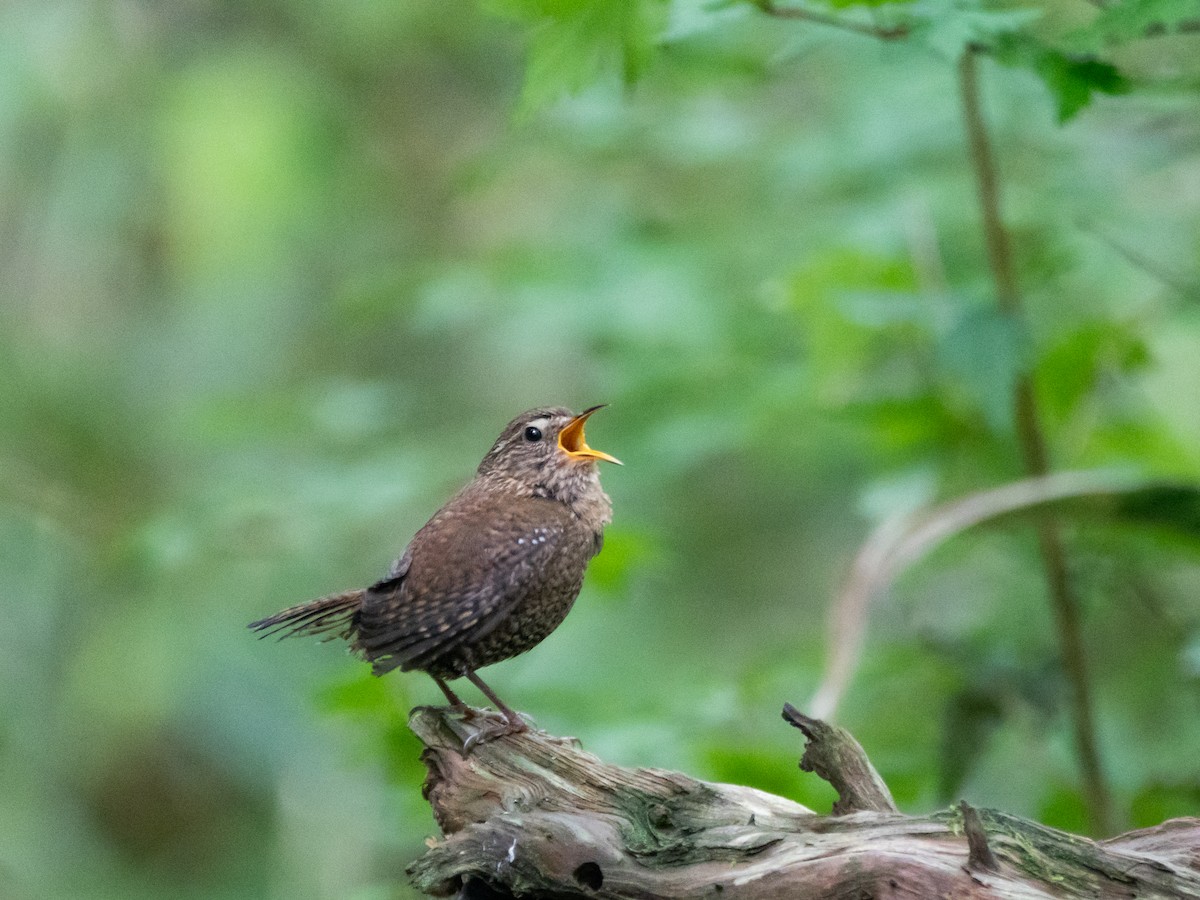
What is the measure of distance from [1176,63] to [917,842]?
267cm

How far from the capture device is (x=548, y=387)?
26.2 feet

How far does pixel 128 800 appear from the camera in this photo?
764 centimetres

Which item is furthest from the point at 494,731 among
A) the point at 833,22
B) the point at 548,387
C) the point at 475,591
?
the point at 548,387

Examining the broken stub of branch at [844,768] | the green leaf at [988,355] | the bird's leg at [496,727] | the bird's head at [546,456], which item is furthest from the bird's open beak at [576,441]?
the green leaf at [988,355]

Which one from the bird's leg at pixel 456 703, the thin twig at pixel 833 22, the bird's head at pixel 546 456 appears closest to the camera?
the thin twig at pixel 833 22

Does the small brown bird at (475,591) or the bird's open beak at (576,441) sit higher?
the bird's open beak at (576,441)

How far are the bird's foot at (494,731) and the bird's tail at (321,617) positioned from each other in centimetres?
34

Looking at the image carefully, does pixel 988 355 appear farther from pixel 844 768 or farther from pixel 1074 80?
pixel 844 768

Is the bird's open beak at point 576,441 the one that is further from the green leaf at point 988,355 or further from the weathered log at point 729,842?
the green leaf at point 988,355

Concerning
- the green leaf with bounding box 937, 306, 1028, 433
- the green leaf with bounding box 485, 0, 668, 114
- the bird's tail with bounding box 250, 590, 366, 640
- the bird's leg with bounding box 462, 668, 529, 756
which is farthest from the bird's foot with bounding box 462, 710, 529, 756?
the green leaf with bounding box 937, 306, 1028, 433

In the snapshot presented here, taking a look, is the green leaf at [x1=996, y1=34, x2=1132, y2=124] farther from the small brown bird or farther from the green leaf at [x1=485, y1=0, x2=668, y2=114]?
the small brown bird

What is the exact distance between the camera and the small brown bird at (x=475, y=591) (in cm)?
253

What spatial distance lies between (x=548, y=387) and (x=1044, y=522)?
4601 millimetres

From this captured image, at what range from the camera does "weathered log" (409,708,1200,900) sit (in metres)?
2.11
